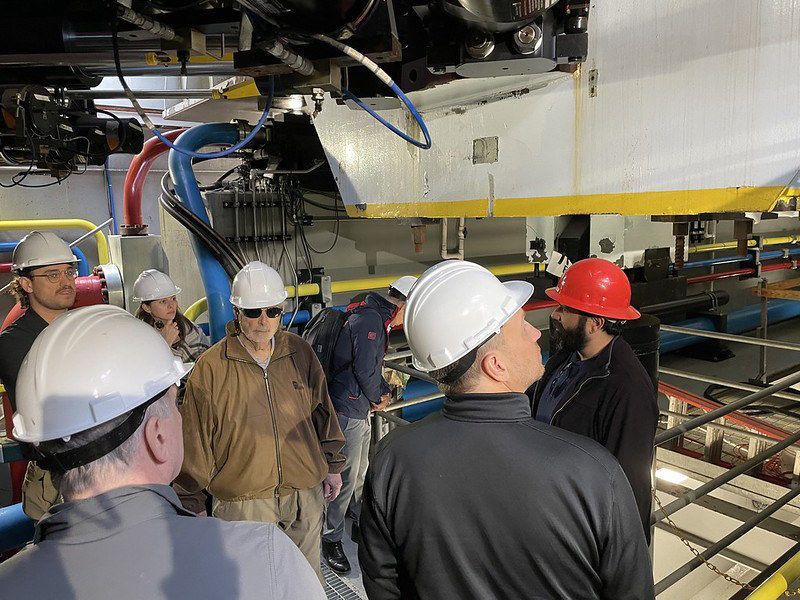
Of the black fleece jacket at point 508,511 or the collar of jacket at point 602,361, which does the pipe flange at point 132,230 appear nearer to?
the collar of jacket at point 602,361

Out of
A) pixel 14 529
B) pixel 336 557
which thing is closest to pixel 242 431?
pixel 14 529

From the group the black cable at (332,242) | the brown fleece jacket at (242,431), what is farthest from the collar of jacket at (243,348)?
the black cable at (332,242)

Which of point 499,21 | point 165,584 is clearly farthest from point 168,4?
point 165,584

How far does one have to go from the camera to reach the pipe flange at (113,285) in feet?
12.9

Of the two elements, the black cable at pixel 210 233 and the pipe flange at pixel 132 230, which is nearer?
the black cable at pixel 210 233

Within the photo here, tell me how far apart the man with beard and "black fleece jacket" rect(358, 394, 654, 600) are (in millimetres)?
705

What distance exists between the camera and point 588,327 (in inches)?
82.3

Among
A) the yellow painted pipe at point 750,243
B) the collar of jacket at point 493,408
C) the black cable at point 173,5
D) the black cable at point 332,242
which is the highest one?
the black cable at point 173,5

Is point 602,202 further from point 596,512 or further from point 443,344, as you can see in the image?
point 596,512

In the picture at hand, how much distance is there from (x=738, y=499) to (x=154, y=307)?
14.3 feet

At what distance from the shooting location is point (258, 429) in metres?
2.20

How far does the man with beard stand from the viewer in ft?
5.83

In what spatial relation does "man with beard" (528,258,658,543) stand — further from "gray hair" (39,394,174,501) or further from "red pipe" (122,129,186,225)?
"red pipe" (122,129,186,225)

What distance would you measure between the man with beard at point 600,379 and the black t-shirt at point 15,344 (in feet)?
7.29
